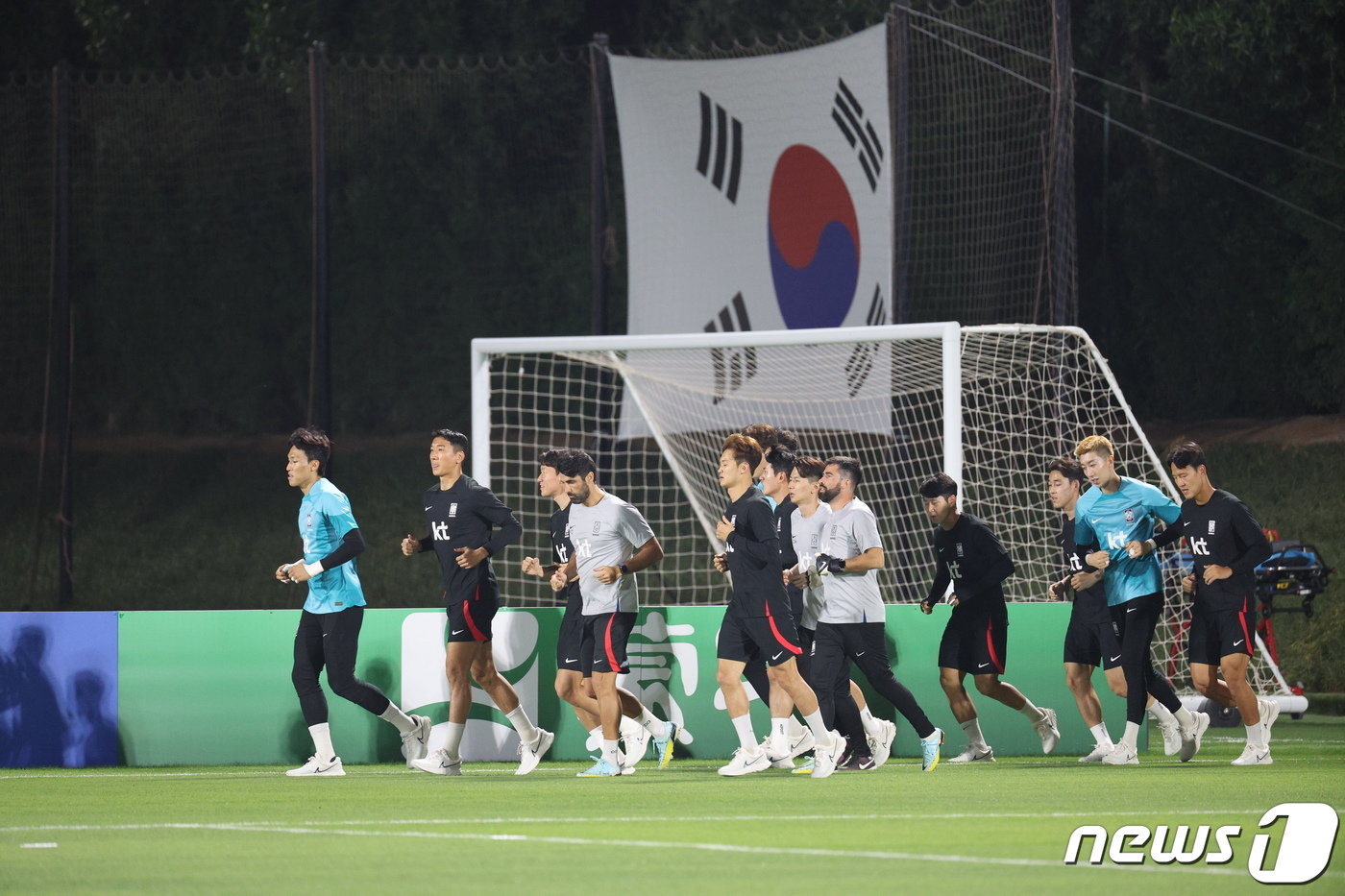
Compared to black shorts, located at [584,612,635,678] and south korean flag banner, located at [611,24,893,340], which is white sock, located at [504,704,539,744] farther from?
south korean flag banner, located at [611,24,893,340]

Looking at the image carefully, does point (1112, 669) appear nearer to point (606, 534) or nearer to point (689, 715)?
point (689, 715)

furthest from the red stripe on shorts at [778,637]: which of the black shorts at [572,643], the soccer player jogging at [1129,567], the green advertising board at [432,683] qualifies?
the soccer player jogging at [1129,567]

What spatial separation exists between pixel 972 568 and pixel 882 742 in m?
1.29

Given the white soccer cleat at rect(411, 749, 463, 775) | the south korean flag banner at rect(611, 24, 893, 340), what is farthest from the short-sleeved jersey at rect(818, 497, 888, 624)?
the south korean flag banner at rect(611, 24, 893, 340)

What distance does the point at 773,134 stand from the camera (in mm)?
19547

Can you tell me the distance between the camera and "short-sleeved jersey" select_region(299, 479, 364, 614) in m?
11.9

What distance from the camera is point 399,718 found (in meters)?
12.4

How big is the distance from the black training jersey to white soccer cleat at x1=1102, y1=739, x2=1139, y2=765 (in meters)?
1.06

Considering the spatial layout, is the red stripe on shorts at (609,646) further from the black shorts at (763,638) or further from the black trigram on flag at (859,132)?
the black trigram on flag at (859,132)

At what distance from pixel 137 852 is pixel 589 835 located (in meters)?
1.76

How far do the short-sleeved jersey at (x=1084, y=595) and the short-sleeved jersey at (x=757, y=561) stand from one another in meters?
2.34

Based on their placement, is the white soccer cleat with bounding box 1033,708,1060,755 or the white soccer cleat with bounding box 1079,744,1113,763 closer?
the white soccer cleat with bounding box 1079,744,1113,763

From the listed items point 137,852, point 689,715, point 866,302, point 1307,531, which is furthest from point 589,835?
point 1307,531

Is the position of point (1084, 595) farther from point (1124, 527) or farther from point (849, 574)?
point (849, 574)
